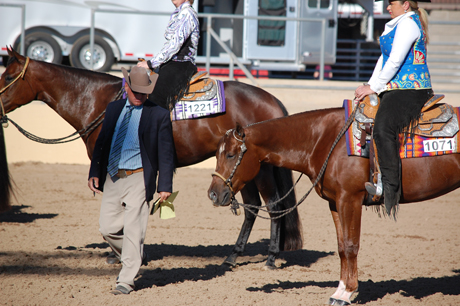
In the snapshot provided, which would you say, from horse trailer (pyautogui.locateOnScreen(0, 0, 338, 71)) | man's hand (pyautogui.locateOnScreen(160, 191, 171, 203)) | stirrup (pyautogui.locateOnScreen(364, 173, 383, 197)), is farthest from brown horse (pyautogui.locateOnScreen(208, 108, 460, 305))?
horse trailer (pyautogui.locateOnScreen(0, 0, 338, 71))

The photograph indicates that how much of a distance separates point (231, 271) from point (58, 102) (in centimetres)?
264

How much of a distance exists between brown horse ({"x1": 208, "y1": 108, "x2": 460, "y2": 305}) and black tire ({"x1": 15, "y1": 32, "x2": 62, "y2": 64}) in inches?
343

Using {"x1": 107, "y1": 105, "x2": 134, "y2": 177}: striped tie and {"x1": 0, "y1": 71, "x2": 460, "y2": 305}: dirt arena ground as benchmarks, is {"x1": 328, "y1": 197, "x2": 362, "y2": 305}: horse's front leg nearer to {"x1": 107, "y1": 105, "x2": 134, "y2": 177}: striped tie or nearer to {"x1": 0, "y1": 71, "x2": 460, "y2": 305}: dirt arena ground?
{"x1": 0, "y1": 71, "x2": 460, "y2": 305}: dirt arena ground

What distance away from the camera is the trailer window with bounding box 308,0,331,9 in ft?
43.1

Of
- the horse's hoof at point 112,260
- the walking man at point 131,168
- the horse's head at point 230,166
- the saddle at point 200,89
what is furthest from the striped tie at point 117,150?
the horse's hoof at point 112,260

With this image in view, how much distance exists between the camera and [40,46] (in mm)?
11203

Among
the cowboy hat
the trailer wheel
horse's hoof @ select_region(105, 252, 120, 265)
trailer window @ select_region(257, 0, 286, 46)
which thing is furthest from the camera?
trailer window @ select_region(257, 0, 286, 46)

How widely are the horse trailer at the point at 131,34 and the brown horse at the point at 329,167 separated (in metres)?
7.38

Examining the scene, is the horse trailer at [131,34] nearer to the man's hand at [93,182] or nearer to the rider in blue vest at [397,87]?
the man's hand at [93,182]

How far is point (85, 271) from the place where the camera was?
4746mm

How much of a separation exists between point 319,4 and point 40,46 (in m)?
7.40

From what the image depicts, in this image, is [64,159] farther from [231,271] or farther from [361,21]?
[361,21]

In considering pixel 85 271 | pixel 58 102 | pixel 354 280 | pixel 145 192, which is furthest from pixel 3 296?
pixel 354 280

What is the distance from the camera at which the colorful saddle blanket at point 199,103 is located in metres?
5.13
